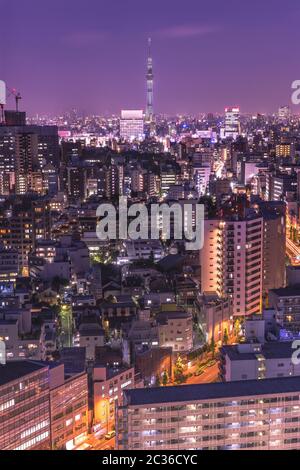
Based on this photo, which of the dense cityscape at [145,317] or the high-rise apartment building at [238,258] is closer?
the dense cityscape at [145,317]

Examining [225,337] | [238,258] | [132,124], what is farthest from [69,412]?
[132,124]

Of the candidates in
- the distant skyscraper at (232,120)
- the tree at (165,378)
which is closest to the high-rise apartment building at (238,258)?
the tree at (165,378)

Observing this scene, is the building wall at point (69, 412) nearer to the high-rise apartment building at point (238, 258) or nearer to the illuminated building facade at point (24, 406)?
the illuminated building facade at point (24, 406)

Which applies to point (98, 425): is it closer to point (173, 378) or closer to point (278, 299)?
point (173, 378)

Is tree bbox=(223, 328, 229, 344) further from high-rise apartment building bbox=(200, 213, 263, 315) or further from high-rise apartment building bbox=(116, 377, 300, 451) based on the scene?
high-rise apartment building bbox=(116, 377, 300, 451)

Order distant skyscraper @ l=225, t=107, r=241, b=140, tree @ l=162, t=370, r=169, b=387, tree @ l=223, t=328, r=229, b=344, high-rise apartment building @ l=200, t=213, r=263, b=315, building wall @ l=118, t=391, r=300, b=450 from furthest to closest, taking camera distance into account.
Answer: distant skyscraper @ l=225, t=107, r=241, b=140 < high-rise apartment building @ l=200, t=213, r=263, b=315 < tree @ l=223, t=328, r=229, b=344 < tree @ l=162, t=370, r=169, b=387 < building wall @ l=118, t=391, r=300, b=450

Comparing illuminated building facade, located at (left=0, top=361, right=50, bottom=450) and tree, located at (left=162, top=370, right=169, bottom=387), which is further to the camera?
tree, located at (left=162, top=370, right=169, bottom=387)

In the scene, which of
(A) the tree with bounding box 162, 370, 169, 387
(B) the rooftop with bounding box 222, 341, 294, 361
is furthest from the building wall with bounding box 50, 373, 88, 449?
(B) the rooftop with bounding box 222, 341, 294, 361

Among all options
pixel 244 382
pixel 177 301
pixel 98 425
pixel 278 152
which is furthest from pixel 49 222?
pixel 278 152
